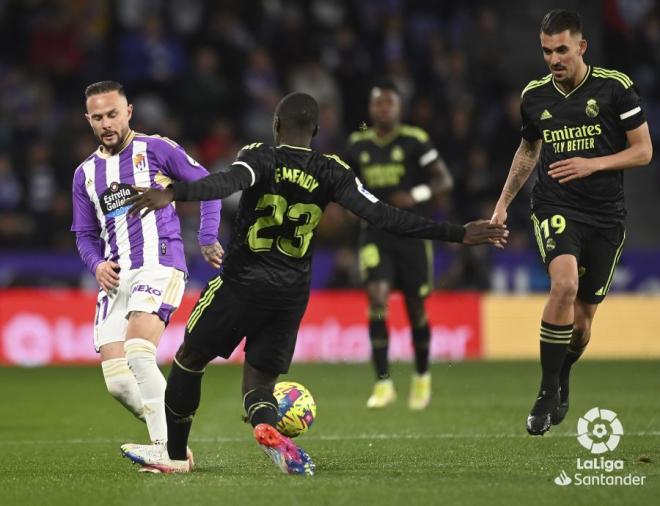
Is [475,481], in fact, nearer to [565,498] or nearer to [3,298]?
[565,498]

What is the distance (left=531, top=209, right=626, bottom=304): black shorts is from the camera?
7664 mm

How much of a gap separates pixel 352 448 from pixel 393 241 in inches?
137

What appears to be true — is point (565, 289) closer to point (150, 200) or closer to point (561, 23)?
point (561, 23)

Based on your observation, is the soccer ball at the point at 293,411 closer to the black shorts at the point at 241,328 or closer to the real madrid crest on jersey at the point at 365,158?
the black shorts at the point at 241,328

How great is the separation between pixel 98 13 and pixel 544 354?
1314 cm

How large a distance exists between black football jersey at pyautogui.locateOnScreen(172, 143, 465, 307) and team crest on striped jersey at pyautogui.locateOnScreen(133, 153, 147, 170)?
42.8 inches

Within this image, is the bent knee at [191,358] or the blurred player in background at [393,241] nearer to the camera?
the bent knee at [191,358]

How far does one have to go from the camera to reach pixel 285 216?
6.79 metres

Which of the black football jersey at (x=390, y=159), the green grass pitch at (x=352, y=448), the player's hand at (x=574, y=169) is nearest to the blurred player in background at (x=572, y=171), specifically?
the player's hand at (x=574, y=169)

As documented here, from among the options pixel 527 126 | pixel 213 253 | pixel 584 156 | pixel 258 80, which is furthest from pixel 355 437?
pixel 258 80

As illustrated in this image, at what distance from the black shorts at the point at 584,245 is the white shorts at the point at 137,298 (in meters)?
2.24

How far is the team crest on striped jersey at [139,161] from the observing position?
777 cm

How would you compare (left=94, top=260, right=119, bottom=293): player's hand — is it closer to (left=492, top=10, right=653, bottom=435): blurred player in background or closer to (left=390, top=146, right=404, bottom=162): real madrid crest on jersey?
(left=492, top=10, right=653, bottom=435): blurred player in background

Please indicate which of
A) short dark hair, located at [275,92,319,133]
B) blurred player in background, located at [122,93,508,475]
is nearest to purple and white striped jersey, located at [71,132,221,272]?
blurred player in background, located at [122,93,508,475]
